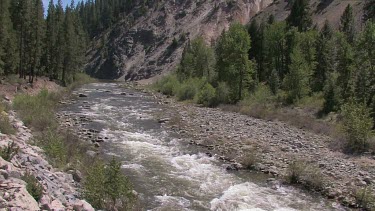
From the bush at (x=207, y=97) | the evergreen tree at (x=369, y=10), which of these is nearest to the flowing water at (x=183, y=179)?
the bush at (x=207, y=97)

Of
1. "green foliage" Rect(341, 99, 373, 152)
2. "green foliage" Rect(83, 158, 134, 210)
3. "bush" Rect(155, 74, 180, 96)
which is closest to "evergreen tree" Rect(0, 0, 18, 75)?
"bush" Rect(155, 74, 180, 96)

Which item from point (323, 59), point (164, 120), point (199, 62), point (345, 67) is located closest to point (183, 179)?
point (164, 120)

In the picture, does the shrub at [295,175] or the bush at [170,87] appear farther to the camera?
the bush at [170,87]

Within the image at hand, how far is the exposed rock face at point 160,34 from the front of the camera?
380ft

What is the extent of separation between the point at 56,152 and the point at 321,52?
44.9m

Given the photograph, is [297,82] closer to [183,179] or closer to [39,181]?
[183,179]

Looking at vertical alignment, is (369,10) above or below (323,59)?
above

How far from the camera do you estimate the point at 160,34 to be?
430ft

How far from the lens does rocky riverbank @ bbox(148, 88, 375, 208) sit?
19953mm

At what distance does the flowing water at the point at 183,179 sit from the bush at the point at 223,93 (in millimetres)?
18522

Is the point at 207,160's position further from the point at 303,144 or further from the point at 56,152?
the point at 56,152

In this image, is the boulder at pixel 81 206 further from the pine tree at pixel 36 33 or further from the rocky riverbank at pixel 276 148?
the pine tree at pixel 36 33

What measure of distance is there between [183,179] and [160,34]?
11439 centimetres

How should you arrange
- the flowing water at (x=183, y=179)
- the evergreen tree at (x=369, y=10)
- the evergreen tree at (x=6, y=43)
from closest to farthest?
the flowing water at (x=183, y=179) → the evergreen tree at (x=6, y=43) → the evergreen tree at (x=369, y=10)
